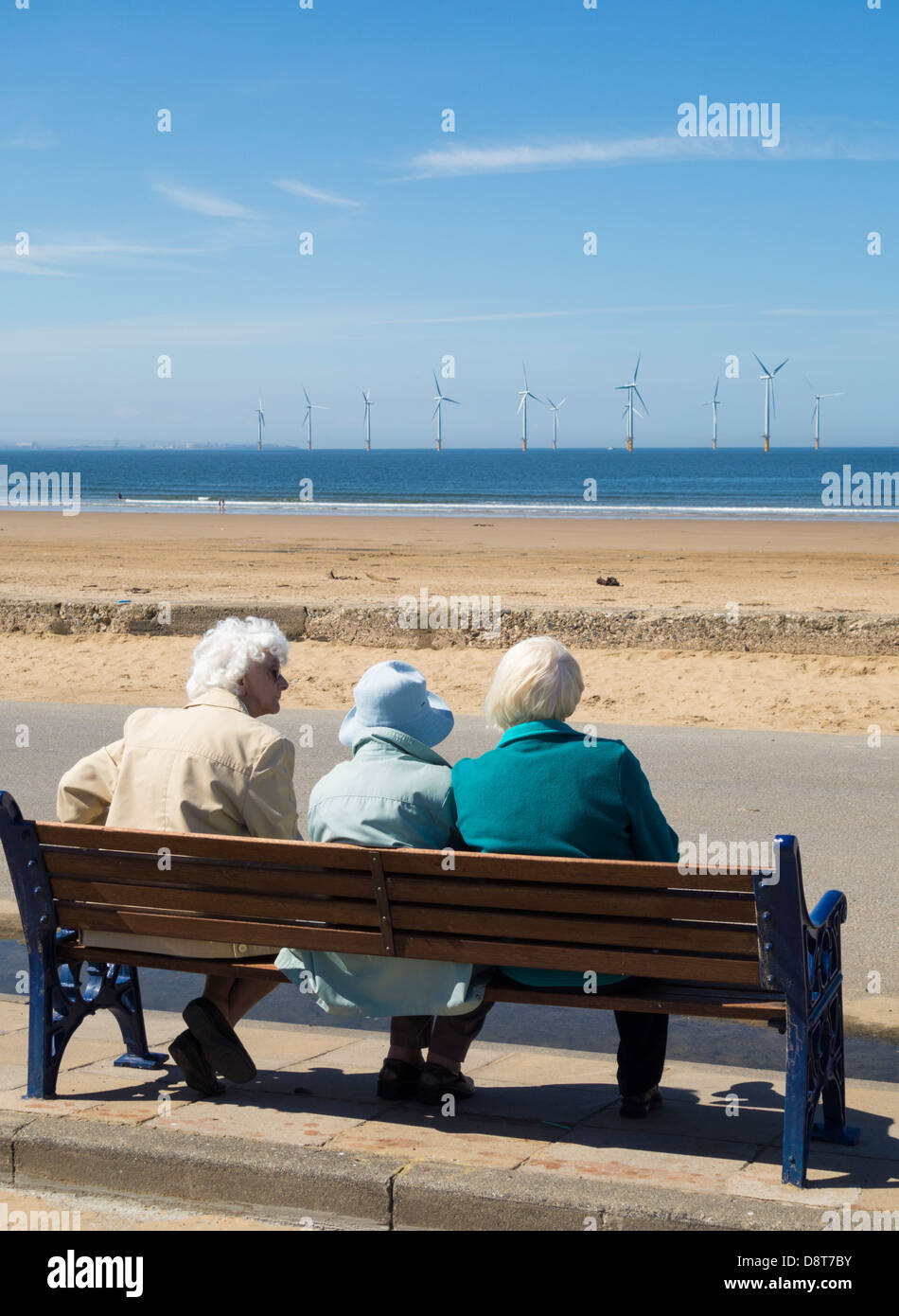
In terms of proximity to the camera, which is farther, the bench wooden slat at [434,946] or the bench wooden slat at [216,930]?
the bench wooden slat at [216,930]

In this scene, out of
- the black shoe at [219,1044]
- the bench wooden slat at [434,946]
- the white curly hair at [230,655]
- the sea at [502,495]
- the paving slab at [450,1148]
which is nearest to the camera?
the paving slab at [450,1148]

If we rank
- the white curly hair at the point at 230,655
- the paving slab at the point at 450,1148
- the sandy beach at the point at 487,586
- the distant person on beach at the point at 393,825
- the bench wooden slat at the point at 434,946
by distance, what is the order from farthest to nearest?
1. the sandy beach at the point at 487,586
2. the white curly hair at the point at 230,655
3. the distant person on beach at the point at 393,825
4. the bench wooden slat at the point at 434,946
5. the paving slab at the point at 450,1148

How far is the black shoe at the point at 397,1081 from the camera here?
12.8ft

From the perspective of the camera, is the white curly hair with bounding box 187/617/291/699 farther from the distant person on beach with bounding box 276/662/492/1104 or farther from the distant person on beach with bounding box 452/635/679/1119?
the distant person on beach with bounding box 452/635/679/1119

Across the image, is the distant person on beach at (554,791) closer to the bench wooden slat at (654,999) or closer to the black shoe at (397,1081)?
the bench wooden slat at (654,999)

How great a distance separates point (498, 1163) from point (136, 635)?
1249 centimetres

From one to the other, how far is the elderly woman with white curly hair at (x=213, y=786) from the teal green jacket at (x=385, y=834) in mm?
179

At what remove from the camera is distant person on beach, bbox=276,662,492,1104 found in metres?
3.68

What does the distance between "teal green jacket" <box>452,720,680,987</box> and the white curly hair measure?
81cm

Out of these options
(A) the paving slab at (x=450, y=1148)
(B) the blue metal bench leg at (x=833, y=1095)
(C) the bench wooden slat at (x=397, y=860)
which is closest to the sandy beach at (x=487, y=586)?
(A) the paving slab at (x=450, y=1148)

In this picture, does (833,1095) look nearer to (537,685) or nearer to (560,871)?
(560,871)

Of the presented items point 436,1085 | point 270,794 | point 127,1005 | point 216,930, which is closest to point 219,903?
point 216,930

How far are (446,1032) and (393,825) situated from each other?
0.66m

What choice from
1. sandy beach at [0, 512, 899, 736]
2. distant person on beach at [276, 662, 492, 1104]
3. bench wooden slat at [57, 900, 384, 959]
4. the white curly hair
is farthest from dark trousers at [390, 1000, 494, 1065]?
sandy beach at [0, 512, 899, 736]
